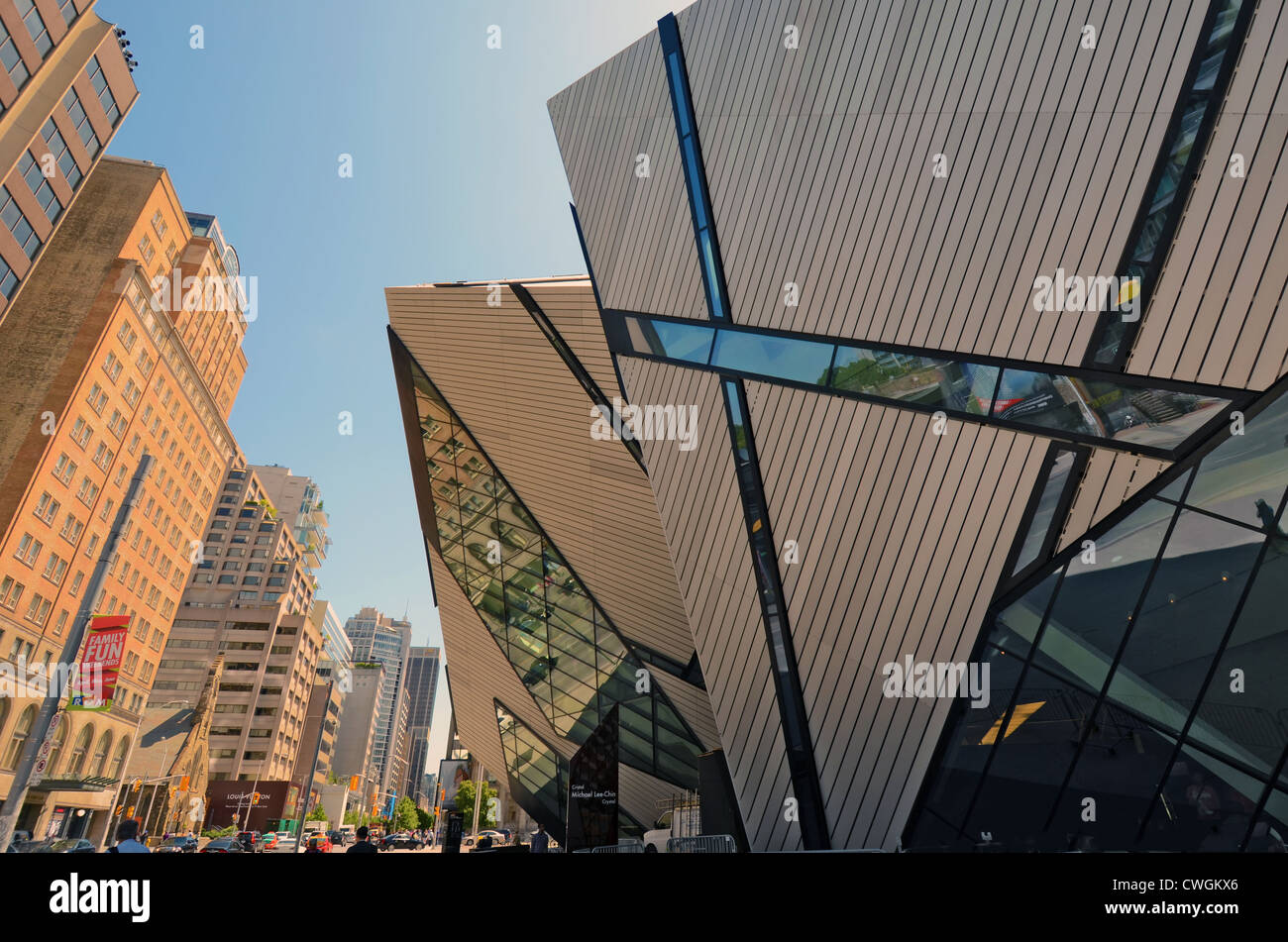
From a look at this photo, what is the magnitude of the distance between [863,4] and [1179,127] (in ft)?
18.0

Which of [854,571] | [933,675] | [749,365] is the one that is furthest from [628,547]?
[933,675]

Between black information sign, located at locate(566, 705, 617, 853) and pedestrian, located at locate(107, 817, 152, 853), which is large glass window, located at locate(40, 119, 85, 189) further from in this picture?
pedestrian, located at locate(107, 817, 152, 853)

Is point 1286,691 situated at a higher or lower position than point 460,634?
lower

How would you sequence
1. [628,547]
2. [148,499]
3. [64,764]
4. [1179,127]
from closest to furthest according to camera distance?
[1179,127], [628,547], [64,764], [148,499]

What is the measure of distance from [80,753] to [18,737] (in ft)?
34.2

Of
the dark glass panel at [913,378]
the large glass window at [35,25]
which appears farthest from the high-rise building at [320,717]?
the dark glass panel at [913,378]

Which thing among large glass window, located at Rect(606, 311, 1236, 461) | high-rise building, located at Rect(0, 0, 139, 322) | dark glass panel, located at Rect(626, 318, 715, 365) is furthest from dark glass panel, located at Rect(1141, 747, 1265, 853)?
high-rise building, located at Rect(0, 0, 139, 322)

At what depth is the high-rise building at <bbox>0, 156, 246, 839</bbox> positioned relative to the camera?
51.9 m

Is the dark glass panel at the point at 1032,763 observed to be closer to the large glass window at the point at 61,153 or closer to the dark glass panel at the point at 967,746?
the dark glass panel at the point at 967,746

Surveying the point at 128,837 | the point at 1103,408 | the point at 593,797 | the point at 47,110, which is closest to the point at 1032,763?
the point at 1103,408

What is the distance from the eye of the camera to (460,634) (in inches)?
1454

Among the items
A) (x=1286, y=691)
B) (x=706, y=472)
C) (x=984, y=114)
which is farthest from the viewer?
(x=706, y=472)
